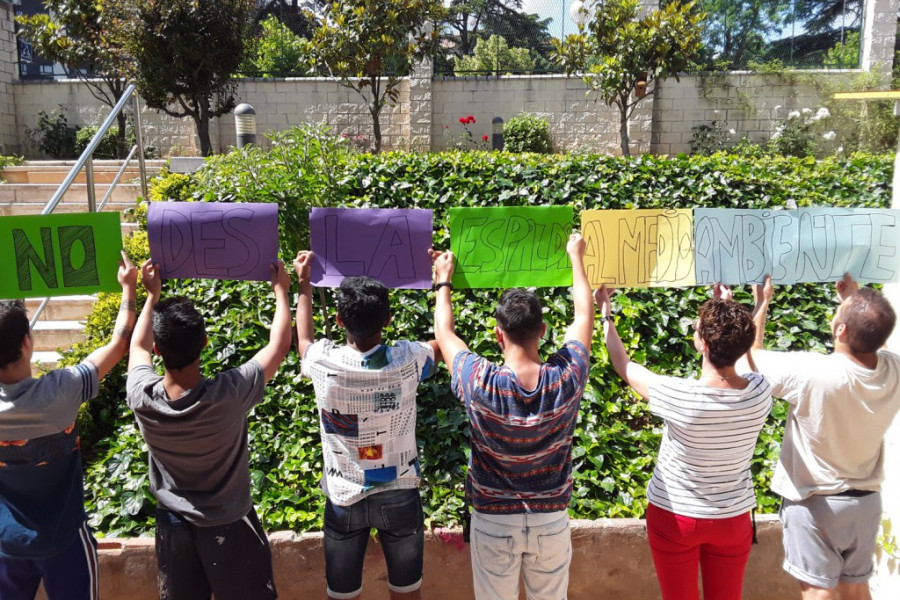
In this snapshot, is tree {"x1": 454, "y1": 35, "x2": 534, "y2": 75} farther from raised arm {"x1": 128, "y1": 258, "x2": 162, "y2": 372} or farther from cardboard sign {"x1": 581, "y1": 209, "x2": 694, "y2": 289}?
raised arm {"x1": 128, "y1": 258, "x2": 162, "y2": 372}

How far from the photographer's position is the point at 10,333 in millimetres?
2418

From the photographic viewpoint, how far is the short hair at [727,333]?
2.35m

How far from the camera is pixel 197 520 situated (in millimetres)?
2389

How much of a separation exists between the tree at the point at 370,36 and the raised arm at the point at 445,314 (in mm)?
7690

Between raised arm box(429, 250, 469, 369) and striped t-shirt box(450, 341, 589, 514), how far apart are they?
87 millimetres

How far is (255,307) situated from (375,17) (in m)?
6.77

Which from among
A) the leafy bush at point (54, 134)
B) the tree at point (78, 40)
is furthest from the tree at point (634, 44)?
the leafy bush at point (54, 134)

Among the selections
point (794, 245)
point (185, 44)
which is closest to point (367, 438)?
point (794, 245)

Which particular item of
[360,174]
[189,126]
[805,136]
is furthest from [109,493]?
[805,136]

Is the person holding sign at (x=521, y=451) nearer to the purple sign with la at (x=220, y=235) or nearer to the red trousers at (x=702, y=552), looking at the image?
the red trousers at (x=702, y=552)

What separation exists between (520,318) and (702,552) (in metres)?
1.19

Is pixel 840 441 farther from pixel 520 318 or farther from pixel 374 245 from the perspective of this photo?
pixel 374 245

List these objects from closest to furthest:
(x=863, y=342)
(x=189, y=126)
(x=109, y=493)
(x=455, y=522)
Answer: (x=863, y=342)
(x=455, y=522)
(x=109, y=493)
(x=189, y=126)

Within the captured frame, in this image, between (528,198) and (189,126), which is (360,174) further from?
(189,126)
